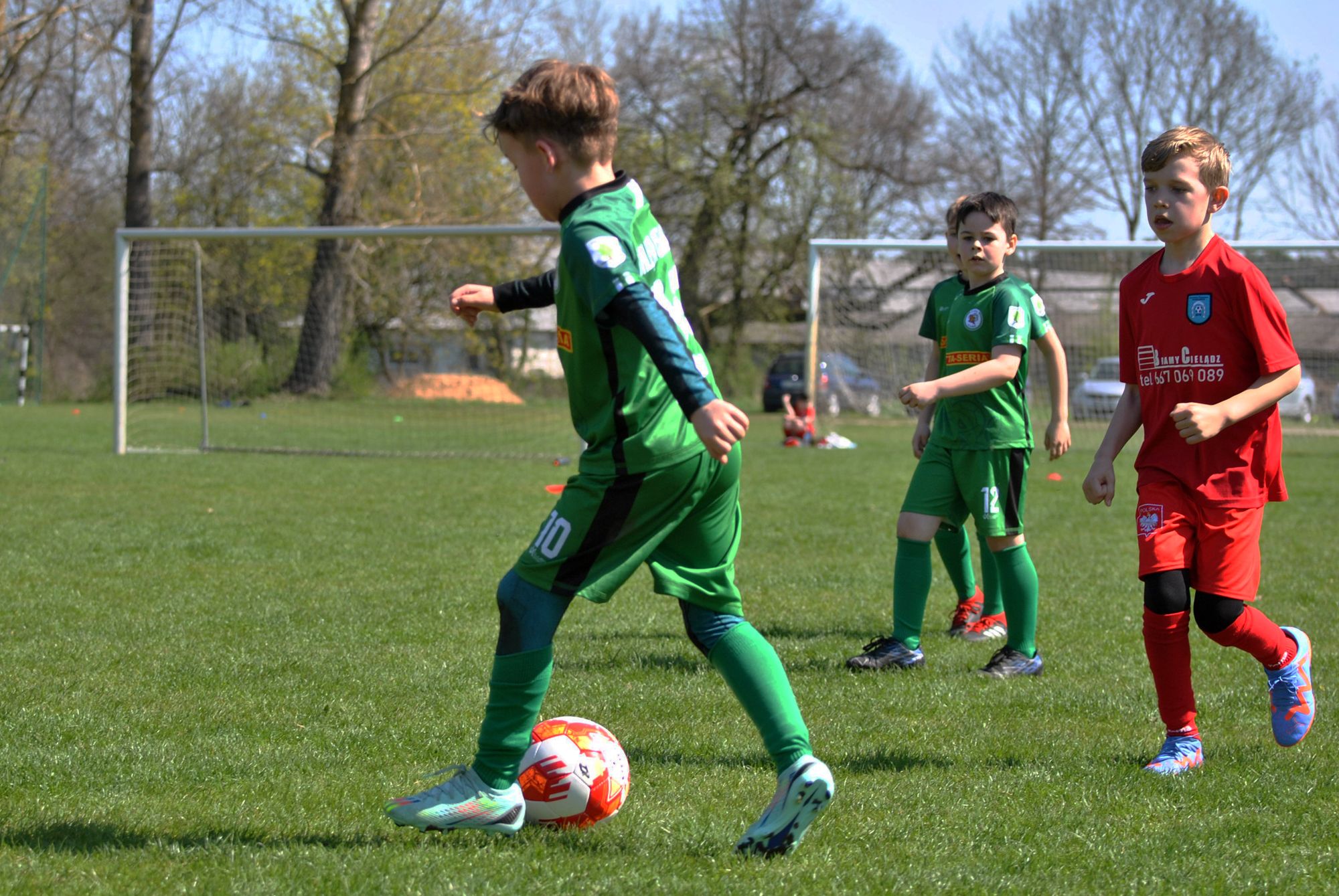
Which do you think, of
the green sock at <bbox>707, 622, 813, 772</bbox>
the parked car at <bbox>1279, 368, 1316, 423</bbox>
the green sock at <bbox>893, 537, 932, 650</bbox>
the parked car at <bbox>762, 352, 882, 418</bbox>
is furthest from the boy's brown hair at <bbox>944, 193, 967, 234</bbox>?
the parked car at <bbox>1279, 368, 1316, 423</bbox>

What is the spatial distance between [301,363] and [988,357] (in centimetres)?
1255

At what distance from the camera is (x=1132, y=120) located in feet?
121

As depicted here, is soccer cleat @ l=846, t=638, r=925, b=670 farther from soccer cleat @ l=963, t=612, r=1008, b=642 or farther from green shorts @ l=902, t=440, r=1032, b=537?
soccer cleat @ l=963, t=612, r=1008, b=642

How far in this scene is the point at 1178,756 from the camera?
342 cm

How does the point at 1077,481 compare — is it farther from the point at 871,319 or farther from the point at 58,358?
the point at 58,358

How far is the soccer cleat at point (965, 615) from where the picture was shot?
533cm

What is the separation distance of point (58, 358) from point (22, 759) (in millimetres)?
27776

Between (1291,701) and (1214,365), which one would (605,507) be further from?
(1291,701)

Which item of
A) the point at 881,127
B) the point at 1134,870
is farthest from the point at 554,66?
the point at 881,127

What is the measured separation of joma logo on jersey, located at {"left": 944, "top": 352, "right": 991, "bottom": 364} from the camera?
4711mm

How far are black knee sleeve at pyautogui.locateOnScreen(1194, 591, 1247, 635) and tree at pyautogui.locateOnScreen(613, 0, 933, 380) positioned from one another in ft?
96.8

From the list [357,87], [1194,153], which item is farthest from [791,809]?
[357,87]

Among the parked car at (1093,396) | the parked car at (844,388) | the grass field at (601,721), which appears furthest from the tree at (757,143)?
the grass field at (601,721)

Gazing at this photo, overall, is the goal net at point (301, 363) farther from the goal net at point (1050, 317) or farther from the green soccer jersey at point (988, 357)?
the green soccer jersey at point (988, 357)
